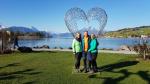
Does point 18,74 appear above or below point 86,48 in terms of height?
below

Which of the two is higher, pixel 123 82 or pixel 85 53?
pixel 85 53

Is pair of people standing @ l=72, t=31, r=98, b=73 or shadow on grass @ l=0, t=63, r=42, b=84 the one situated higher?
A: pair of people standing @ l=72, t=31, r=98, b=73

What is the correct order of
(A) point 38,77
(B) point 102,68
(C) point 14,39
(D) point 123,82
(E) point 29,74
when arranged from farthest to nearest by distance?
(C) point 14,39
(B) point 102,68
(E) point 29,74
(A) point 38,77
(D) point 123,82

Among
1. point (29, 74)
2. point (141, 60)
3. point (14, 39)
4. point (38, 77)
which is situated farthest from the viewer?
point (14, 39)

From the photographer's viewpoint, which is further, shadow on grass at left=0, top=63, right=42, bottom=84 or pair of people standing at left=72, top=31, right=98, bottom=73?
pair of people standing at left=72, top=31, right=98, bottom=73

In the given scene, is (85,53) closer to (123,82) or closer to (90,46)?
(90,46)

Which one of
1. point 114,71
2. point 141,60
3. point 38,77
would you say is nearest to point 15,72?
point 38,77

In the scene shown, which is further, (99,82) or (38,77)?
(38,77)

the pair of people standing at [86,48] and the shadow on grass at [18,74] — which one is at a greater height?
the pair of people standing at [86,48]

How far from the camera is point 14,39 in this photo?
3734cm

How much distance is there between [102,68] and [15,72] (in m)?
4.83

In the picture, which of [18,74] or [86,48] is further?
[86,48]

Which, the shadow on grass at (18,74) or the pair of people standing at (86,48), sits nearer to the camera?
the shadow on grass at (18,74)

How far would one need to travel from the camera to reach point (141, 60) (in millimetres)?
22891
